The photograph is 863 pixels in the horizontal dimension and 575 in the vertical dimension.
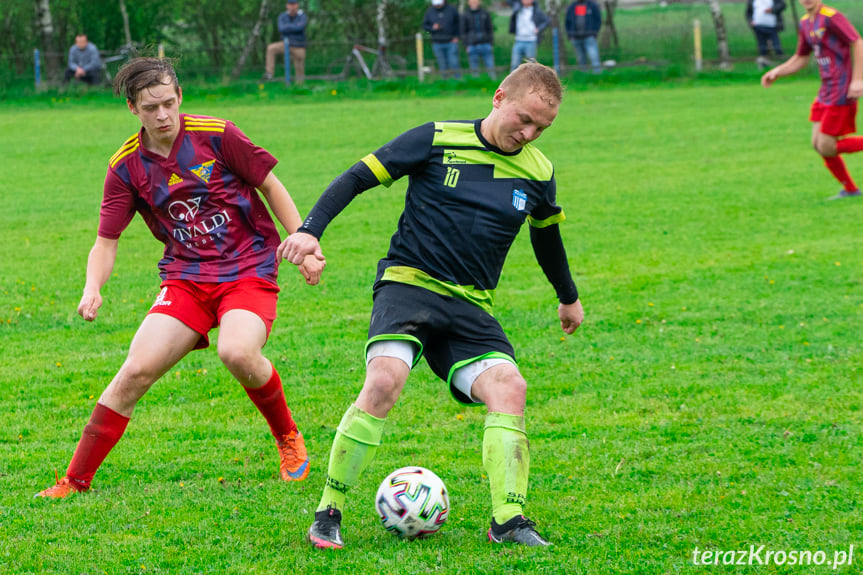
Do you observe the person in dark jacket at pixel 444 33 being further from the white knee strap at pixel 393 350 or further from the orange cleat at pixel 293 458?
the white knee strap at pixel 393 350

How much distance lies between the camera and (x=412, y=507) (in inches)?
173

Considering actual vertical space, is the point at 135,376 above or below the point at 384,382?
below

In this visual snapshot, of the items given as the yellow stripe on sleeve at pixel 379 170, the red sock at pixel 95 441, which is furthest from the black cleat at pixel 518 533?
the red sock at pixel 95 441

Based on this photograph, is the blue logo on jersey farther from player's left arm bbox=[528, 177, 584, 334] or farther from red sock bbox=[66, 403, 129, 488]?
red sock bbox=[66, 403, 129, 488]

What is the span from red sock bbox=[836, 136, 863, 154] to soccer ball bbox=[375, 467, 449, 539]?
9.61 metres

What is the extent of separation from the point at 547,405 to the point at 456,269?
83.6 inches

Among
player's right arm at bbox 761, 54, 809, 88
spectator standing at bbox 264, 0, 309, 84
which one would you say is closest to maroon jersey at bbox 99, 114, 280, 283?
player's right arm at bbox 761, 54, 809, 88

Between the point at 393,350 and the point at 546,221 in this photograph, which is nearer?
the point at 393,350

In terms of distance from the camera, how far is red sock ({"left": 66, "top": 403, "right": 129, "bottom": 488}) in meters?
5.04

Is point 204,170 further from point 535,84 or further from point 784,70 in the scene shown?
point 784,70

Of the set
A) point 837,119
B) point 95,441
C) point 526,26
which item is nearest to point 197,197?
point 95,441

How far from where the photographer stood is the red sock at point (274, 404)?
207 inches

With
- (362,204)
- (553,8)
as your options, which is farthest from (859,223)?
(553,8)

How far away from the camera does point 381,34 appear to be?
98.4 feet
